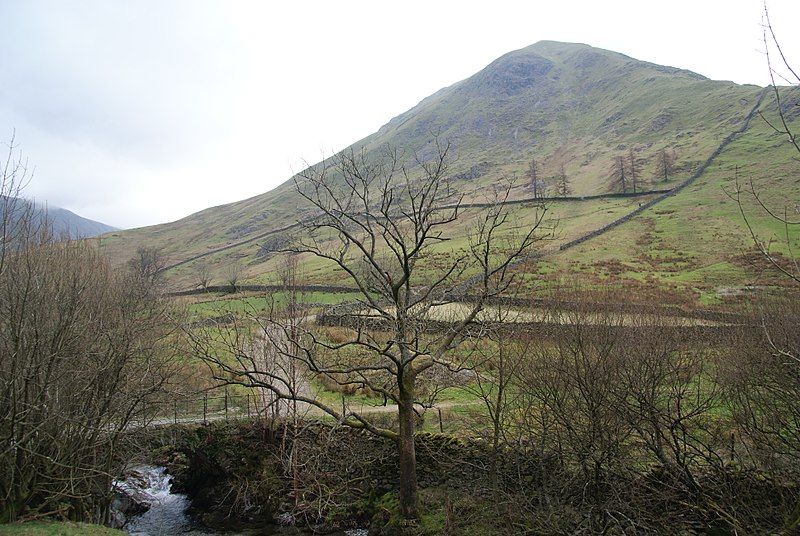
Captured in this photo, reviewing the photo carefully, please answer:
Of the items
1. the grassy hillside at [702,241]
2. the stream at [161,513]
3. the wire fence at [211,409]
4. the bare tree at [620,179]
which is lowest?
the stream at [161,513]

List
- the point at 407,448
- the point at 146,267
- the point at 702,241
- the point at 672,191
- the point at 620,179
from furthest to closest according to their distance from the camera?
the point at 620,179 < the point at 672,191 < the point at 146,267 < the point at 702,241 < the point at 407,448

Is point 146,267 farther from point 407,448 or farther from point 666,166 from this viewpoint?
point 666,166

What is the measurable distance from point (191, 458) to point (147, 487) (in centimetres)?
267

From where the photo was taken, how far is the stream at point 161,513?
1744 centimetres

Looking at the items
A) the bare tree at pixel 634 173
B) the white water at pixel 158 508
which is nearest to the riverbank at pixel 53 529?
the white water at pixel 158 508

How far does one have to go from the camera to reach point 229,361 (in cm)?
2897

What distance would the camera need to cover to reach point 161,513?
19750 millimetres

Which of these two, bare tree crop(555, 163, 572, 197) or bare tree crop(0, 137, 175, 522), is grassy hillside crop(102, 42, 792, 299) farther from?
bare tree crop(0, 137, 175, 522)

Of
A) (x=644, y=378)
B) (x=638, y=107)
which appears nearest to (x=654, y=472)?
(x=644, y=378)

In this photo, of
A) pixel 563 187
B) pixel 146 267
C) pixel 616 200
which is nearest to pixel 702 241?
pixel 616 200

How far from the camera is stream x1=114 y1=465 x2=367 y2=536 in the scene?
57.2 ft

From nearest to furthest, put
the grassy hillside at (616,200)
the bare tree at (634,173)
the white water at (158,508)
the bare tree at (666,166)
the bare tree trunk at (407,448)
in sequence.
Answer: the bare tree trunk at (407,448) → the white water at (158,508) → the grassy hillside at (616,200) → the bare tree at (634,173) → the bare tree at (666,166)

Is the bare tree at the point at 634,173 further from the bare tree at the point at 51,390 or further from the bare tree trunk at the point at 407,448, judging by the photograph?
the bare tree at the point at 51,390

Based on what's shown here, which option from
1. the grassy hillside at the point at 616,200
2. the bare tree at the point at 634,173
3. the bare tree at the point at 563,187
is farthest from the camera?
the bare tree at the point at 563,187
